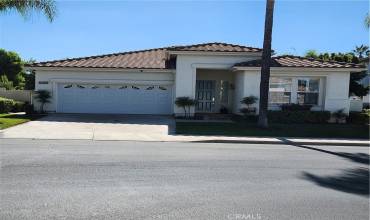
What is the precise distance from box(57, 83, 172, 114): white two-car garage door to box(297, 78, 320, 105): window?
322 inches

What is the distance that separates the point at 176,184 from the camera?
7.96m

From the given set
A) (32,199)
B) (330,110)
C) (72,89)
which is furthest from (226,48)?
(32,199)

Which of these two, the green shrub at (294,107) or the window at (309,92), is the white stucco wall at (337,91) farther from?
the green shrub at (294,107)

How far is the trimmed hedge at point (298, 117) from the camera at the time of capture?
2350 centimetres

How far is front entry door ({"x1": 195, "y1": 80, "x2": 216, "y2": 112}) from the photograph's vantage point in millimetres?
27484

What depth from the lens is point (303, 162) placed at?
1129cm

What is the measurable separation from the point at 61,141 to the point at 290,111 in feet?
45.9

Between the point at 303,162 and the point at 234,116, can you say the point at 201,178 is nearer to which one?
the point at 303,162

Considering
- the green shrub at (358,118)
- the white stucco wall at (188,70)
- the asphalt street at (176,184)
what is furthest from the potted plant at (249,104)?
the asphalt street at (176,184)

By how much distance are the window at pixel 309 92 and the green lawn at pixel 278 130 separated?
2810 mm

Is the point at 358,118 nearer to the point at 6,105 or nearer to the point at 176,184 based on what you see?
the point at 176,184

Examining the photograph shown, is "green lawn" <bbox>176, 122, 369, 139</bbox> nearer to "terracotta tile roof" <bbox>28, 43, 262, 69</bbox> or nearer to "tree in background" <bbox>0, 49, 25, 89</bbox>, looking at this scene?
"terracotta tile roof" <bbox>28, 43, 262, 69</bbox>

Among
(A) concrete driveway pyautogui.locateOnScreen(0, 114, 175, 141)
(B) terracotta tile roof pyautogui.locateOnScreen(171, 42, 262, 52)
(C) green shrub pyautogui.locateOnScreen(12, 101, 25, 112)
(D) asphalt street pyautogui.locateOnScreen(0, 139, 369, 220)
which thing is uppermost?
(B) terracotta tile roof pyautogui.locateOnScreen(171, 42, 262, 52)

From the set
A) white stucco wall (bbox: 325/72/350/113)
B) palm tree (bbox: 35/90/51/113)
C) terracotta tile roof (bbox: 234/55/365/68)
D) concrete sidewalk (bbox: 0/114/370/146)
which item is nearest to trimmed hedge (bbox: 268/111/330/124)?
white stucco wall (bbox: 325/72/350/113)
